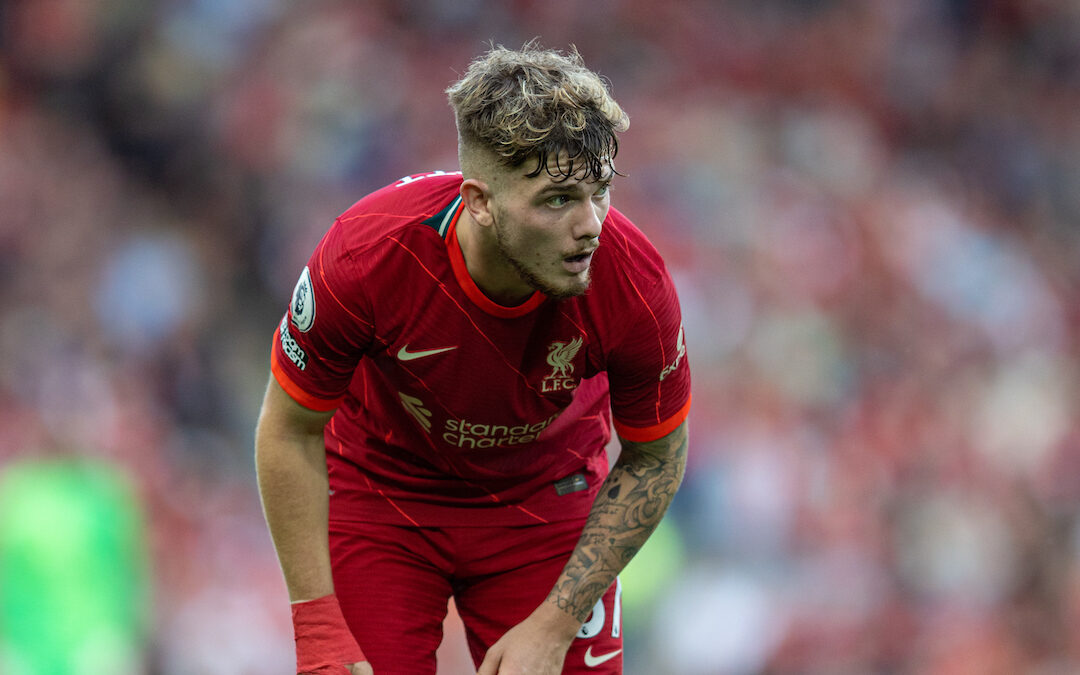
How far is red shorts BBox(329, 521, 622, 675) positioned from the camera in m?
3.18

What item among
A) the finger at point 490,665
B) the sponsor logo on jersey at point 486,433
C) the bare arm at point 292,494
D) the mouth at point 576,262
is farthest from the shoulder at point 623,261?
the finger at point 490,665

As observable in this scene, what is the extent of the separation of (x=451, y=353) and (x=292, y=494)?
0.52 metres

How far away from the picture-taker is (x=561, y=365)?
3.04m

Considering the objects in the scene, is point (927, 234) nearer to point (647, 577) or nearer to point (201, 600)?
point (647, 577)

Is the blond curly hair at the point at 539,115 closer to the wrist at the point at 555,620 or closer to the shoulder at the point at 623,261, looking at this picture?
the shoulder at the point at 623,261

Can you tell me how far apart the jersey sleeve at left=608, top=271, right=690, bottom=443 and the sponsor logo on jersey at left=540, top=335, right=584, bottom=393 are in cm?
9

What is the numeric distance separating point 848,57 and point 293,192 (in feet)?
15.0

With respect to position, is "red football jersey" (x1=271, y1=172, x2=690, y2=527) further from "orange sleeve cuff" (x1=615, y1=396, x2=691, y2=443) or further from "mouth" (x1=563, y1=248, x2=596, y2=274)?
"mouth" (x1=563, y1=248, x2=596, y2=274)

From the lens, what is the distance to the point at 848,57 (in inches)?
376

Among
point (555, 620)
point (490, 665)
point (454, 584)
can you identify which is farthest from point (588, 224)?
point (454, 584)

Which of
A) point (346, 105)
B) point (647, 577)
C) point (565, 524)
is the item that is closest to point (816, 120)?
point (346, 105)

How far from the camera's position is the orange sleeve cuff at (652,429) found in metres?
3.09

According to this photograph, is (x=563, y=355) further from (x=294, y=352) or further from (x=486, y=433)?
(x=294, y=352)

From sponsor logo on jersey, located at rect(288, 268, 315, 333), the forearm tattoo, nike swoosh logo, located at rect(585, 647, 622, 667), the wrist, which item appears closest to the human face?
sponsor logo on jersey, located at rect(288, 268, 315, 333)
